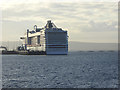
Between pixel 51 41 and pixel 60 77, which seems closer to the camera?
pixel 60 77

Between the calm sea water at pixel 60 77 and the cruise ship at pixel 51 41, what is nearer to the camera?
the calm sea water at pixel 60 77

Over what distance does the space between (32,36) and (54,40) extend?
110 ft

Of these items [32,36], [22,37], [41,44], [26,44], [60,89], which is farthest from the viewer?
[22,37]

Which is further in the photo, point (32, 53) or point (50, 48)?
point (32, 53)

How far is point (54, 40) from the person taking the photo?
137 meters

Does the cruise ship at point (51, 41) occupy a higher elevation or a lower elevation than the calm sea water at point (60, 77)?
higher

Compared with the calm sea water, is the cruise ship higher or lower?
higher

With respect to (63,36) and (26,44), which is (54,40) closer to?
(63,36)

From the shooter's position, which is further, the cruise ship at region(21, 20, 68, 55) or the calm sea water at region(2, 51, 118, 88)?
the cruise ship at region(21, 20, 68, 55)

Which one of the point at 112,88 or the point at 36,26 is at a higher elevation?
the point at 36,26

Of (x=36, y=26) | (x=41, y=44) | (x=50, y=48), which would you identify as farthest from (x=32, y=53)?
(x=36, y=26)

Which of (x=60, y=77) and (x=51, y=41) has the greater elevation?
(x=51, y=41)

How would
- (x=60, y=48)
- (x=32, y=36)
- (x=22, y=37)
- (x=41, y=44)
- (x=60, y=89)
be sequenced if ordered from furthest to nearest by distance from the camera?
(x=22, y=37) → (x=32, y=36) → (x=41, y=44) → (x=60, y=48) → (x=60, y=89)

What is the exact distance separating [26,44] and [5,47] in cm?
3091
